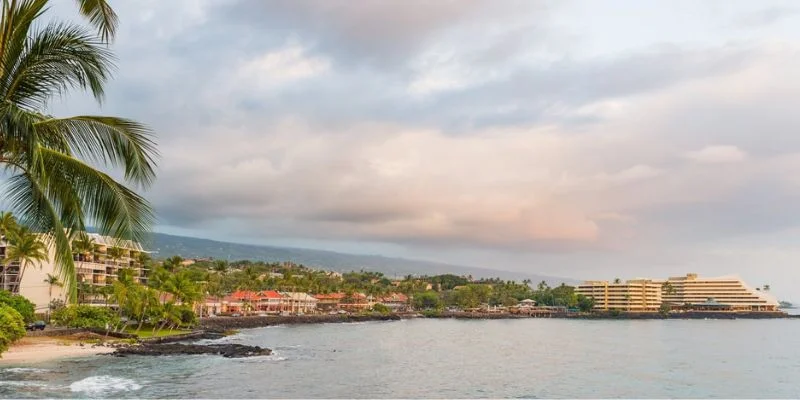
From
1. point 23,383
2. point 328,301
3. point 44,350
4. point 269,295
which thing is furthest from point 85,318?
point 328,301

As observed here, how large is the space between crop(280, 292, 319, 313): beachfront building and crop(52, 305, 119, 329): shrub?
97098 millimetres

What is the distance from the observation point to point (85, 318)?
65.6 meters

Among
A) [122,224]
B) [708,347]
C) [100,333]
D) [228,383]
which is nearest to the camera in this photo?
[122,224]

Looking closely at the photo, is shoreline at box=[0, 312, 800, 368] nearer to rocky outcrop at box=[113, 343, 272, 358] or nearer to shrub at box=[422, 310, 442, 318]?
shrub at box=[422, 310, 442, 318]

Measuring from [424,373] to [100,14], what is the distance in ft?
156

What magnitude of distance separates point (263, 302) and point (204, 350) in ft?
340

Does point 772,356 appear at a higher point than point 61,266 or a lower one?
lower

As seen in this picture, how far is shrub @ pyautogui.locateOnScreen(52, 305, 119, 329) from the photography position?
6381 cm

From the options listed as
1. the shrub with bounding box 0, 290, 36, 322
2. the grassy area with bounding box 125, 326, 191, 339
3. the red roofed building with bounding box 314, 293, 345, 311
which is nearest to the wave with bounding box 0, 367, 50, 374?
the shrub with bounding box 0, 290, 36, 322

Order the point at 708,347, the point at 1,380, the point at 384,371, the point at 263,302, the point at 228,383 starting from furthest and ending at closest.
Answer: the point at 263,302
the point at 708,347
the point at 384,371
the point at 228,383
the point at 1,380

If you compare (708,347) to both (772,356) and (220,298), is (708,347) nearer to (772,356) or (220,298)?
(772,356)

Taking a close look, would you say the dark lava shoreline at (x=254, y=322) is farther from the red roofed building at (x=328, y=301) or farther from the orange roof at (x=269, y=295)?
the red roofed building at (x=328, y=301)

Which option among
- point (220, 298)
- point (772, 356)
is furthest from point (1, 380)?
point (220, 298)

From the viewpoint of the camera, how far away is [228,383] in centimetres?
4156
